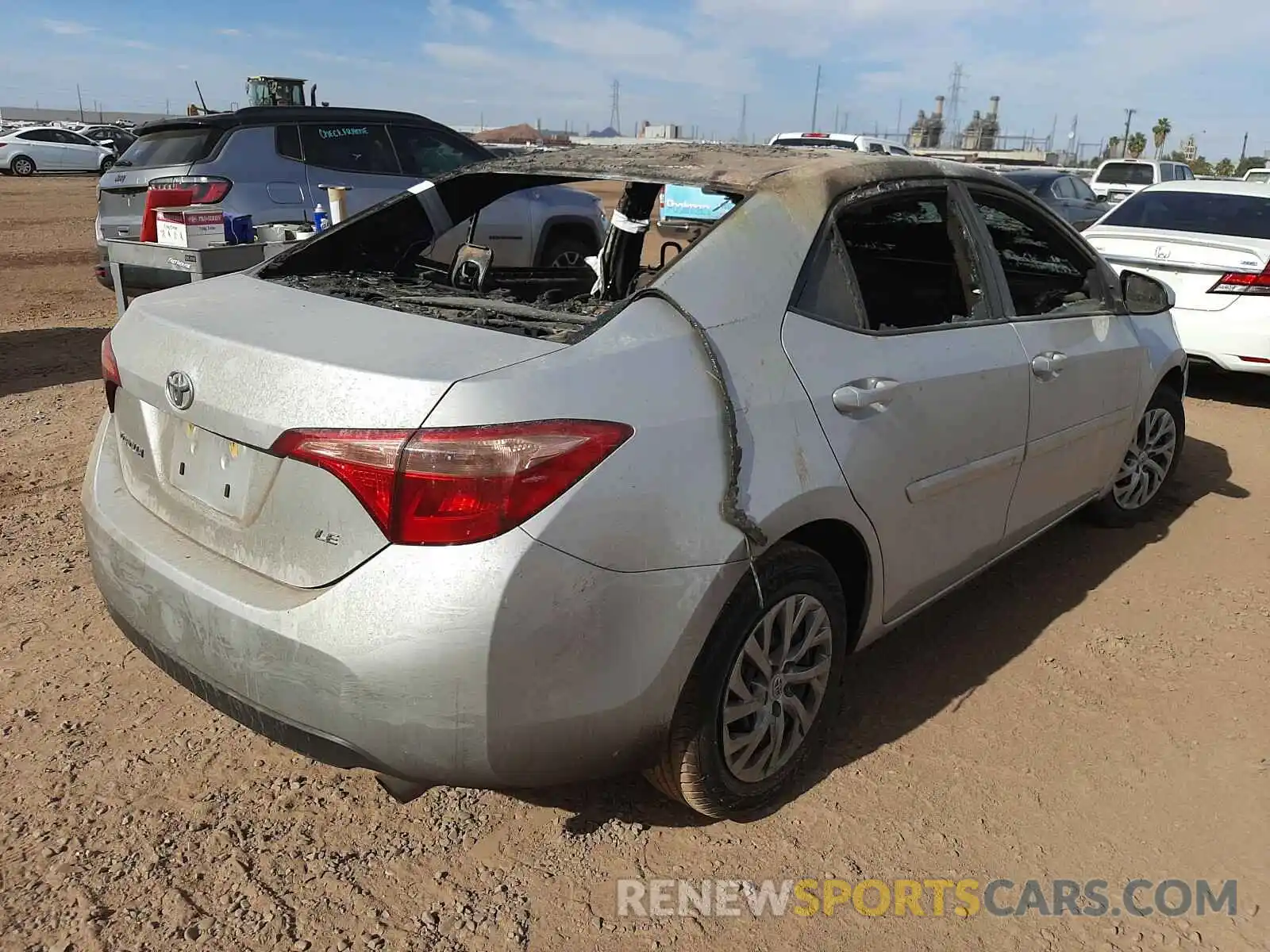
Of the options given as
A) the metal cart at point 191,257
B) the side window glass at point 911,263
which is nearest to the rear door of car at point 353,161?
the metal cart at point 191,257

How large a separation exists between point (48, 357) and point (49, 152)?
29234 millimetres

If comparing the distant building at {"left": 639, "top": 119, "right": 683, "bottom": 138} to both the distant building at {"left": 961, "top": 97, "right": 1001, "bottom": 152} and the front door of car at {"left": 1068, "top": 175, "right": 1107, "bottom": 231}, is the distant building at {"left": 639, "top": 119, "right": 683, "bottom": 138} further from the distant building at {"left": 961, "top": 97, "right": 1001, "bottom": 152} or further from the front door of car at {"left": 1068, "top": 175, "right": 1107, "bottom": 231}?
the front door of car at {"left": 1068, "top": 175, "right": 1107, "bottom": 231}

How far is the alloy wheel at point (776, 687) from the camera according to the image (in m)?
2.48

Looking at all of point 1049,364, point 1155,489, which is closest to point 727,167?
point 1049,364

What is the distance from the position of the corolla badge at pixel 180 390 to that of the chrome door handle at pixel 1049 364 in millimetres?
2619

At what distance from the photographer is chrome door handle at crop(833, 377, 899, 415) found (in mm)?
2594

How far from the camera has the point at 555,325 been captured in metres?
2.39

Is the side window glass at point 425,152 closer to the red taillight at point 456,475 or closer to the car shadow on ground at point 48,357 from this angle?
the car shadow on ground at point 48,357

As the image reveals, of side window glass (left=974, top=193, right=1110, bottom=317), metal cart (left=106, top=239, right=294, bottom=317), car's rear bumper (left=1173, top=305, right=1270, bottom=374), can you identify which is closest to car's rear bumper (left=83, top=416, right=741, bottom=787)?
side window glass (left=974, top=193, right=1110, bottom=317)

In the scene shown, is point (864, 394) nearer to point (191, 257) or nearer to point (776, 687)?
point (776, 687)

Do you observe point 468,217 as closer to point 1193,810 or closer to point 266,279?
point 266,279

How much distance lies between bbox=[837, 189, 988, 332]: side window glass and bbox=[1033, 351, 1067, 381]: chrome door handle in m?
0.28

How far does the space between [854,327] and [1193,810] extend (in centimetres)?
165

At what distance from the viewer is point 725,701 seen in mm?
2418
